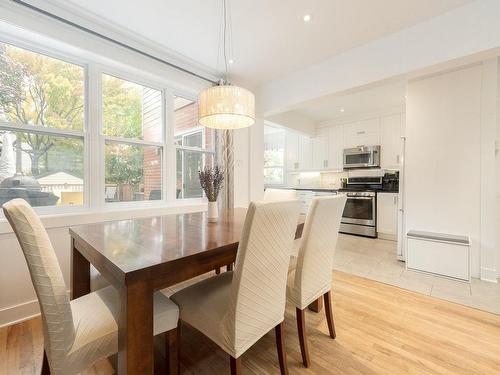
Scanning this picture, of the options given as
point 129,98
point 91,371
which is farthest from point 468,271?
point 129,98

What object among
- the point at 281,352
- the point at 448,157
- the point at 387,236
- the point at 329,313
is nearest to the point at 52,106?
the point at 281,352

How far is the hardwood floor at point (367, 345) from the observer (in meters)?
1.32

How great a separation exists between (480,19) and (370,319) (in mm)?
2619

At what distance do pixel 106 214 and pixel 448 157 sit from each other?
3827 mm

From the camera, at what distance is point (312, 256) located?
136 cm

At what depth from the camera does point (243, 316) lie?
3.20ft

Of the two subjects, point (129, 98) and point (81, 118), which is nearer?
point (81, 118)

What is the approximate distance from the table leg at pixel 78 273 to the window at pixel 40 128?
981 mm

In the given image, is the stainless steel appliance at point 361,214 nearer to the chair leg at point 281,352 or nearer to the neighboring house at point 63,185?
the chair leg at point 281,352

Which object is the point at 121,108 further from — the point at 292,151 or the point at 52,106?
the point at 292,151

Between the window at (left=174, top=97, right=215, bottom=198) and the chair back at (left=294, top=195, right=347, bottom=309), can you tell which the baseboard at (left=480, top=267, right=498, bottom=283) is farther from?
the window at (left=174, top=97, right=215, bottom=198)

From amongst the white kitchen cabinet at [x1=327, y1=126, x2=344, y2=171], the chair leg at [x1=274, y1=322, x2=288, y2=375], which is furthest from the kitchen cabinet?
the chair leg at [x1=274, y1=322, x2=288, y2=375]

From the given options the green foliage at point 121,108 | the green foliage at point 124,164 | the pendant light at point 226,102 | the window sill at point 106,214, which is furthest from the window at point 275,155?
the pendant light at point 226,102

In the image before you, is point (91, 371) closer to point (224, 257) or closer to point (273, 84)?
point (224, 257)
